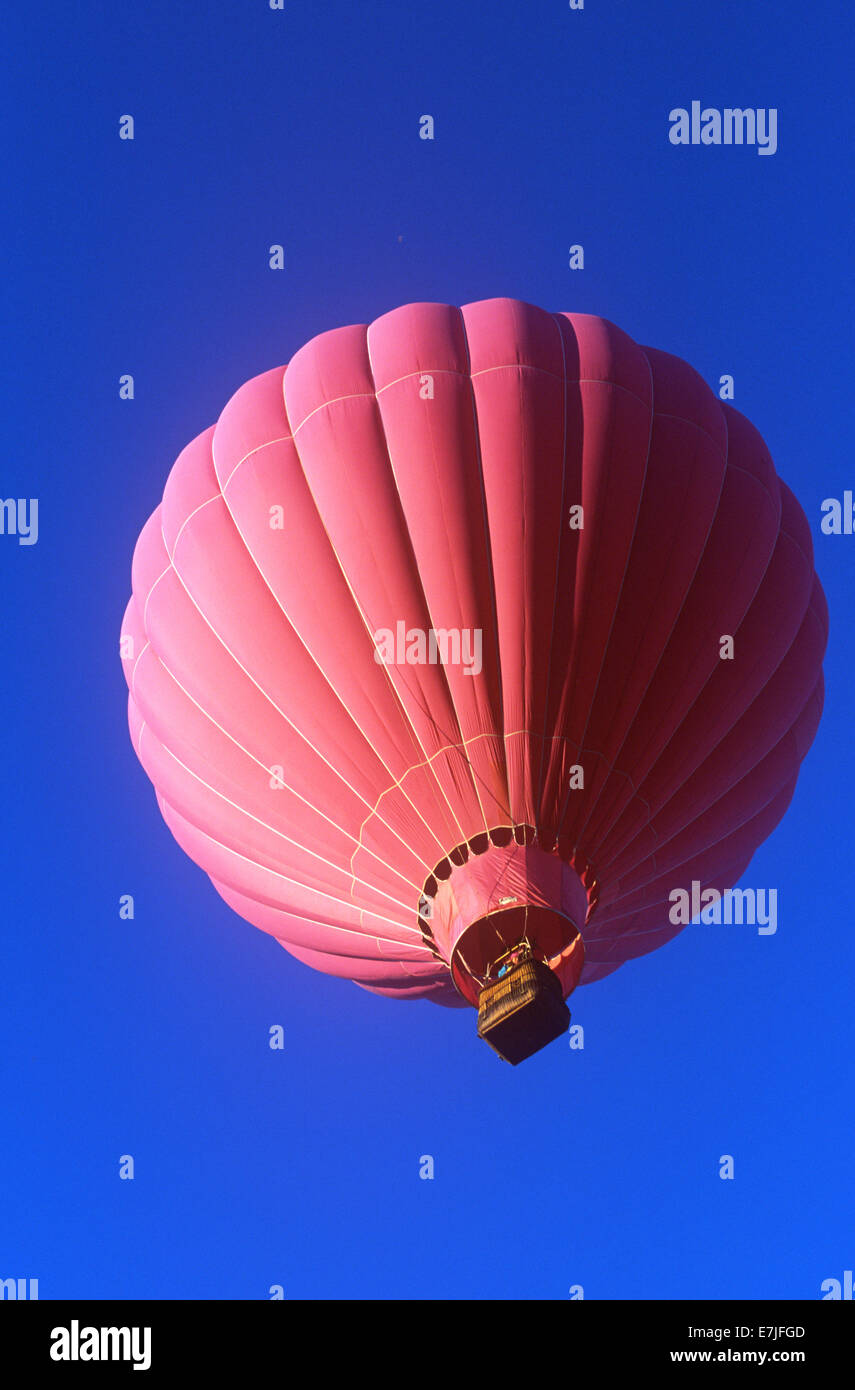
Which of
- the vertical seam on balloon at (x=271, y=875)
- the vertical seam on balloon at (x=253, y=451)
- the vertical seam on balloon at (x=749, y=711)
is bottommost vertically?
the vertical seam on balloon at (x=271, y=875)

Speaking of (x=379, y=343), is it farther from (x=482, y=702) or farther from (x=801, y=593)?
(x=801, y=593)

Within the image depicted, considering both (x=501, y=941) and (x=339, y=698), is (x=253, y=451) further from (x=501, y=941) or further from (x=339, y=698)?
(x=501, y=941)

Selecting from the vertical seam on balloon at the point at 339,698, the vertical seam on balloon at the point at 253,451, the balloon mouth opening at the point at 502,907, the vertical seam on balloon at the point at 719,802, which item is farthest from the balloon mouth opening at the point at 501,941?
the vertical seam on balloon at the point at 253,451

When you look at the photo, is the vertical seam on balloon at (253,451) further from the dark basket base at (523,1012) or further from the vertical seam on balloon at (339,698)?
the dark basket base at (523,1012)

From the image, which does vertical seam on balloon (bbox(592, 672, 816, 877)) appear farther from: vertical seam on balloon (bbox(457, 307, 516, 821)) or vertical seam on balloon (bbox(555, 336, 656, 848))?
vertical seam on balloon (bbox(457, 307, 516, 821))

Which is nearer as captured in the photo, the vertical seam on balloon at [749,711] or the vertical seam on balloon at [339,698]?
the vertical seam on balloon at [339,698]

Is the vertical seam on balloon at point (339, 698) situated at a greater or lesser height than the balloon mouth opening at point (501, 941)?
greater

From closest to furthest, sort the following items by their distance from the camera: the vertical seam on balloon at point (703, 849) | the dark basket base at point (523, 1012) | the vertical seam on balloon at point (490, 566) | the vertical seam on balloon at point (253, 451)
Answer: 1. the dark basket base at point (523, 1012)
2. the vertical seam on balloon at point (490, 566)
3. the vertical seam on balloon at point (253, 451)
4. the vertical seam on balloon at point (703, 849)
